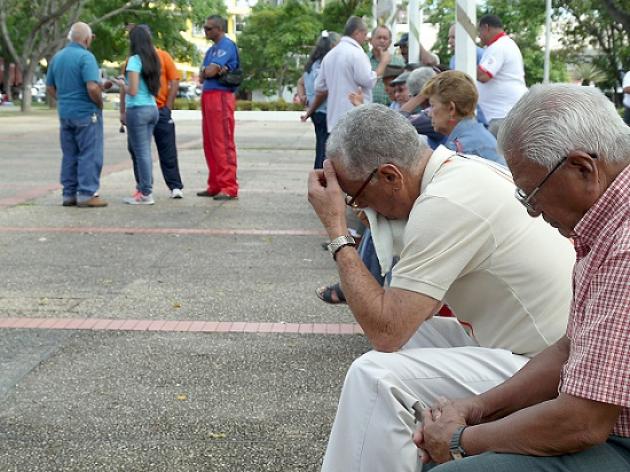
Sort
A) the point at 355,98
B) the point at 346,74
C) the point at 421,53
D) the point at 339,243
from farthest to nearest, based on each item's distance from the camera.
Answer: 1. the point at 421,53
2. the point at 346,74
3. the point at 355,98
4. the point at 339,243

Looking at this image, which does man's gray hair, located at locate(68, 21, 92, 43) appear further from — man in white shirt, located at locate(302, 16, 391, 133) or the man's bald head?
man in white shirt, located at locate(302, 16, 391, 133)

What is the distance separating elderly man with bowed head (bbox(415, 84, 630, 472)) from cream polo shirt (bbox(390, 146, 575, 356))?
595 mm

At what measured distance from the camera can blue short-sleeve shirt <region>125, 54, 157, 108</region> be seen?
10359 mm

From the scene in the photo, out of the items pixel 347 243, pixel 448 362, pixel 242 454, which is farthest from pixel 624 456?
pixel 242 454

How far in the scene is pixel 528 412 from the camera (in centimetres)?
231

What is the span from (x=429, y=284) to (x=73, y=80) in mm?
8114

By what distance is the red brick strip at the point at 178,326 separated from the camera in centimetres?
570

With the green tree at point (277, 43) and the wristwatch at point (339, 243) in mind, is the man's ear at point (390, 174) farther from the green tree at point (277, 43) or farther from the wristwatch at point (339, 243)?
the green tree at point (277, 43)

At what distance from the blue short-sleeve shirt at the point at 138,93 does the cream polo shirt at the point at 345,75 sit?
2.22 metres

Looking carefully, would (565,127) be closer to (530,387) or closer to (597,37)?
(530,387)

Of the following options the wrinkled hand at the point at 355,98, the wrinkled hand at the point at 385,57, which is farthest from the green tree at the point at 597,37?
the wrinkled hand at the point at 355,98

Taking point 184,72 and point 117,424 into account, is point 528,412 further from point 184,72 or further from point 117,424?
point 184,72

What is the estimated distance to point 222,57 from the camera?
35.4 feet

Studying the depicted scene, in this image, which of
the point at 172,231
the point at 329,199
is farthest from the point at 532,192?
the point at 172,231
